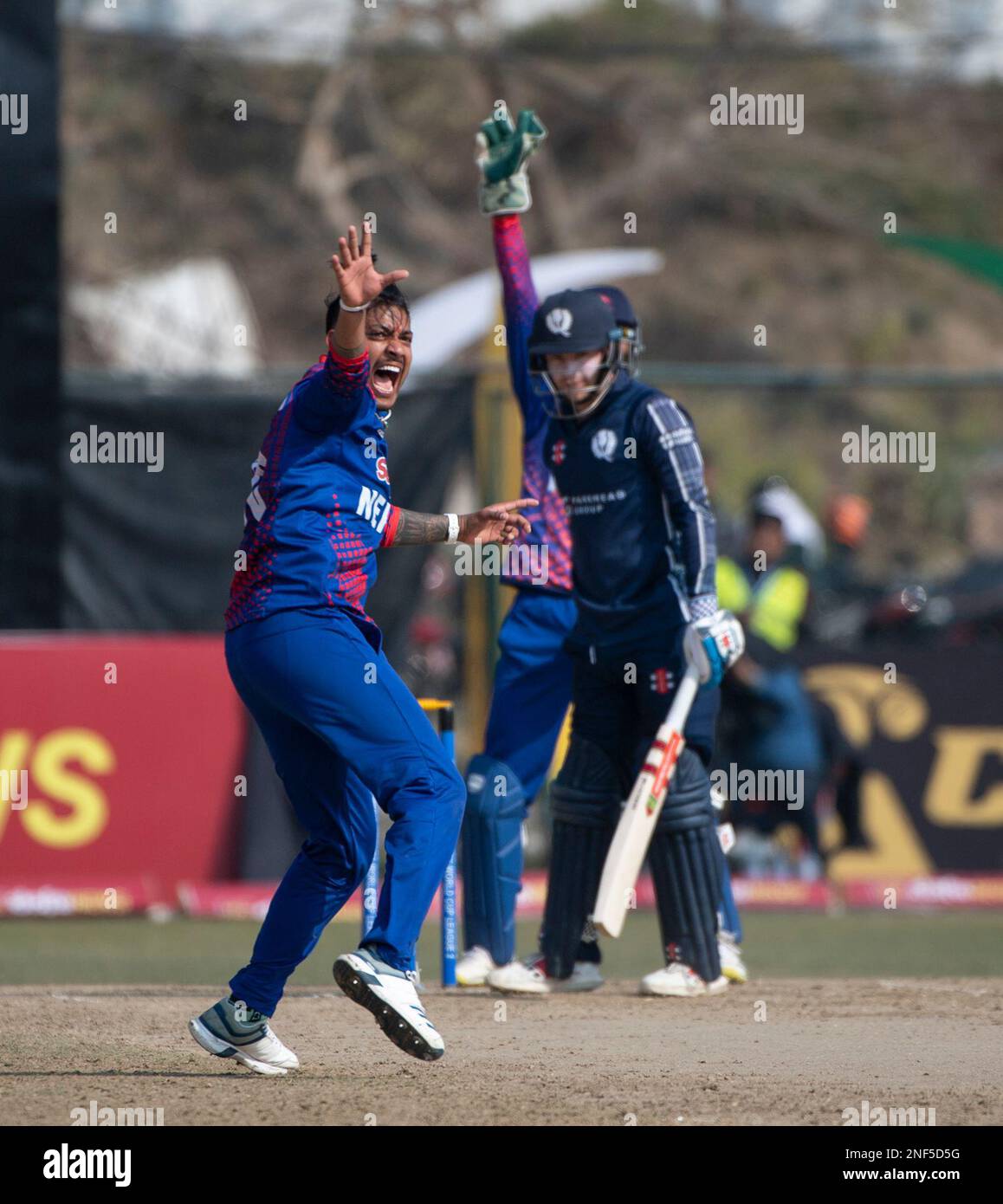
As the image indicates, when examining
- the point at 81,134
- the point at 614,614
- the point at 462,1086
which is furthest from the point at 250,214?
the point at 462,1086

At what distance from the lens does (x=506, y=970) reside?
800cm

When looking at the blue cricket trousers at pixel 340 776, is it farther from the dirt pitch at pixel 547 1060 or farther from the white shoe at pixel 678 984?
the white shoe at pixel 678 984

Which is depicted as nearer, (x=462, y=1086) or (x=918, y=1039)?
(x=462, y=1086)

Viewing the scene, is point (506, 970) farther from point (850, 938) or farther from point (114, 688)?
point (114, 688)

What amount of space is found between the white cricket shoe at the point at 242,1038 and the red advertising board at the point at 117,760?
20.2 feet

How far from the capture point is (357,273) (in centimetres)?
552

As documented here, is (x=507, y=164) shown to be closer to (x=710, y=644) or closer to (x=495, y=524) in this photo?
(x=710, y=644)

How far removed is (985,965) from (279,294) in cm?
2448

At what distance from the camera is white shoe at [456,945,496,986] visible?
8180 millimetres

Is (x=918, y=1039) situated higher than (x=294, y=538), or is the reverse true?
(x=294, y=538)

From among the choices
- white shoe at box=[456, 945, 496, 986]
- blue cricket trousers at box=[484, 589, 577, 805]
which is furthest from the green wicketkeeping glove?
white shoe at box=[456, 945, 496, 986]

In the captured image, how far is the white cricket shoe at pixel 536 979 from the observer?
7965mm

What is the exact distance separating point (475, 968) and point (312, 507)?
2.94m

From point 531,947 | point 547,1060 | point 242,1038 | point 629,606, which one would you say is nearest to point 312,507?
point 242,1038
